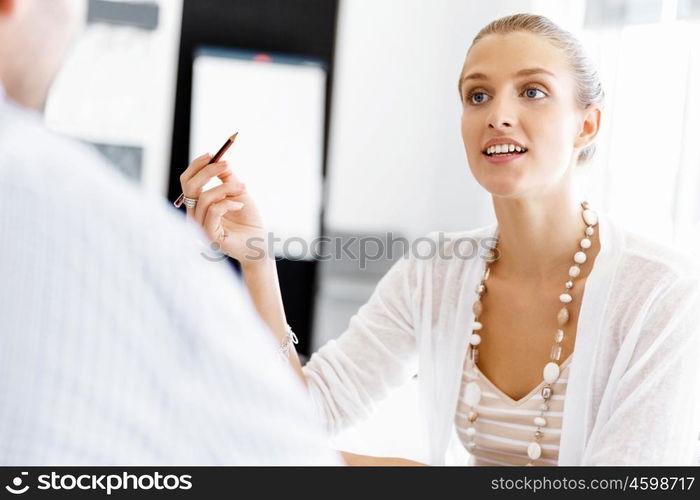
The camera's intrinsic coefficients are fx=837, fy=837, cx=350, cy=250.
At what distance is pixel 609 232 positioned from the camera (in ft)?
4.09

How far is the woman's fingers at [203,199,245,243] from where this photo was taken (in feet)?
3.84

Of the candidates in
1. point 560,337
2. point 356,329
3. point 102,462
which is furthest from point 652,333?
point 102,462

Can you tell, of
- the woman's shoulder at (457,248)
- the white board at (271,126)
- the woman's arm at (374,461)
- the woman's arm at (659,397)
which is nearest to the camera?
the woman's arm at (659,397)

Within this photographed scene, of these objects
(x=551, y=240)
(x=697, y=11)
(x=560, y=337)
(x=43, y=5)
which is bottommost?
(x=560, y=337)

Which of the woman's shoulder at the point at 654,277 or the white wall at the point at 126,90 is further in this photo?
the white wall at the point at 126,90

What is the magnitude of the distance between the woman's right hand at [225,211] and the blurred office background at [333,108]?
141cm

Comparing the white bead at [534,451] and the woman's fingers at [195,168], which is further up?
the woman's fingers at [195,168]

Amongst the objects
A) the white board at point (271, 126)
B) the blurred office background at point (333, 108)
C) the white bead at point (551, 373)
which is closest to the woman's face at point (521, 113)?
the white bead at point (551, 373)

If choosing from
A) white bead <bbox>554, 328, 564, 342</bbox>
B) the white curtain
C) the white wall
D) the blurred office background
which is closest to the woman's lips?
white bead <bbox>554, 328, 564, 342</bbox>

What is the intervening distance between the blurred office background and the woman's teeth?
1187mm

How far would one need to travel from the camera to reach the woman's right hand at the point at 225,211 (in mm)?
1165

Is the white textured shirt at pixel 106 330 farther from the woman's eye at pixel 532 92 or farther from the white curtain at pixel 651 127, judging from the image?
the white curtain at pixel 651 127
